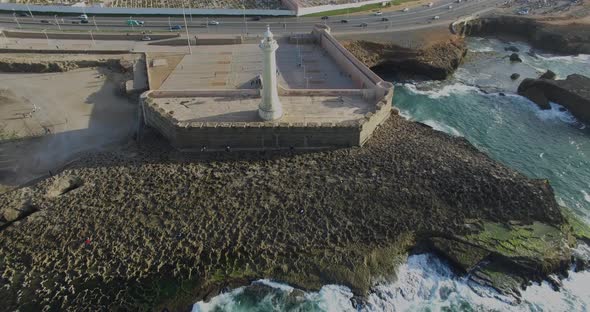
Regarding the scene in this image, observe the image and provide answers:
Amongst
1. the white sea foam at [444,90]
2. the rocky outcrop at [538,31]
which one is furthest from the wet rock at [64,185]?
the rocky outcrop at [538,31]

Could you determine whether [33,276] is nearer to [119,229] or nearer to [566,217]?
[119,229]

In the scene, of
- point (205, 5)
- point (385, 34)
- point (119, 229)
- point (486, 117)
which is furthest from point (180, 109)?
point (205, 5)

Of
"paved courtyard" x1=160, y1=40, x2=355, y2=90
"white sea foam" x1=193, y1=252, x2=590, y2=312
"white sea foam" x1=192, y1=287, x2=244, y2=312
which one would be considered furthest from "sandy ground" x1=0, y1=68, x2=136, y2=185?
"white sea foam" x1=193, y1=252, x2=590, y2=312

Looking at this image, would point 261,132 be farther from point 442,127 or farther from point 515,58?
point 515,58

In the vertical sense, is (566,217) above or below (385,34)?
below

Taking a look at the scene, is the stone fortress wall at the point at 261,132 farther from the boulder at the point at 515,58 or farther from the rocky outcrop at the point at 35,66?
the boulder at the point at 515,58

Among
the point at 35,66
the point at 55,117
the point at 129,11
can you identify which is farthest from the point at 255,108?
the point at 129,11
